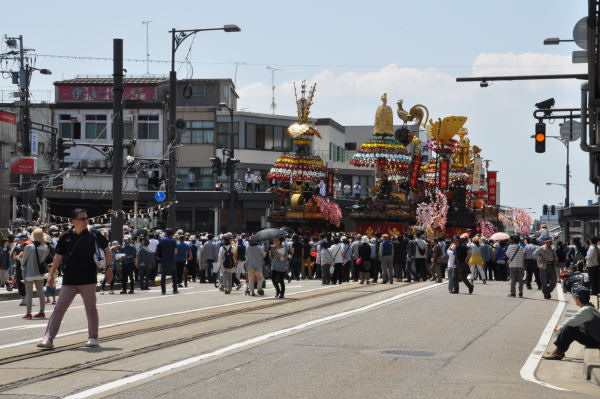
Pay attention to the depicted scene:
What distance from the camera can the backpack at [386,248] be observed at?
33.5 meters

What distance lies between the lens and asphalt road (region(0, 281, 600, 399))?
394 inches

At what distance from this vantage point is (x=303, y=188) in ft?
193

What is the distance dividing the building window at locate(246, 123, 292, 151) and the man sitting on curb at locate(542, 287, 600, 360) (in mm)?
63962

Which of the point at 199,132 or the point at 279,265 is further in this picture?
the point at 199,132

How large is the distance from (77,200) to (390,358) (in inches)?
2162

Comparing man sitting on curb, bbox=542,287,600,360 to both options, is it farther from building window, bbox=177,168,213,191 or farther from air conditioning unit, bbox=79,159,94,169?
air conditioning unit, bbox=79,159,94,169

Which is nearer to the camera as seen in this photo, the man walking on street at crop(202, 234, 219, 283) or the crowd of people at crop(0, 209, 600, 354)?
the crowd of people at crop(0, 209, 600, 354)

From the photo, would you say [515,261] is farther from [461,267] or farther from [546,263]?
[461,267]

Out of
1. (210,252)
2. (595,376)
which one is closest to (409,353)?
(595,376)

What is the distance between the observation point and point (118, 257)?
28.0 m

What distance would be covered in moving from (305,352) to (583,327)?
3.56m

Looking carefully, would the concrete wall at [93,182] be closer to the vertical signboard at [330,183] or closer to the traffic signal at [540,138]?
the vertical signboard at [330,183]

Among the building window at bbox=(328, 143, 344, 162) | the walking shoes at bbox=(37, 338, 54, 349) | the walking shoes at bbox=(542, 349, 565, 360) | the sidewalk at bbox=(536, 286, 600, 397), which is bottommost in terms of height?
the sidewalk at bbox=(536, 286, 600, 397)

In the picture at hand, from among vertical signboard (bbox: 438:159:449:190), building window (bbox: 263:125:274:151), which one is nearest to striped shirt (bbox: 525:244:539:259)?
vertical signboard (bbox: 438:159:449:190)
